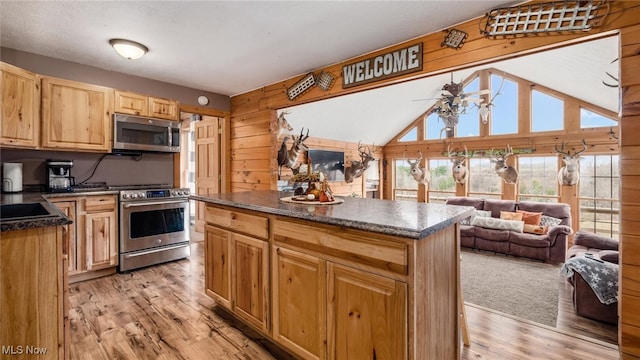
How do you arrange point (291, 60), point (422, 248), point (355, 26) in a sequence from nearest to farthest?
point (422, 248), point (355, 26), point (291, 60)

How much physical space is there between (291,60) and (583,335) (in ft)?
12.1

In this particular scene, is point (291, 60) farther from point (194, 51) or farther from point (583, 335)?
point (583, 335)

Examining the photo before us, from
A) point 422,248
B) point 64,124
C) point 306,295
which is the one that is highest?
point 64,124

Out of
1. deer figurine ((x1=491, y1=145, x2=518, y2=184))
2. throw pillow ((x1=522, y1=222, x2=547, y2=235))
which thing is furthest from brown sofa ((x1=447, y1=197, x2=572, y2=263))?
deer figurine ((x1=491, y1=145, x2=518, y2=184))

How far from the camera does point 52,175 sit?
322 cm

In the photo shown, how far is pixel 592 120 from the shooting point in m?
5.52

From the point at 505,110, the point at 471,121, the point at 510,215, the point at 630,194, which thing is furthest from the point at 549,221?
the point at 630,194

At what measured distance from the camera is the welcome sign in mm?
2672

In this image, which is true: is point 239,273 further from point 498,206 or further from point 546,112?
point 546,112

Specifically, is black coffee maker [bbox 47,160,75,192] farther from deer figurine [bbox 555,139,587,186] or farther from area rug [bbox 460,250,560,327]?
deer figurine [bbox 555,139,587,186]

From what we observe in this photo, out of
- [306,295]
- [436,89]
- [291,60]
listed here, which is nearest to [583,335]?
[306,295]

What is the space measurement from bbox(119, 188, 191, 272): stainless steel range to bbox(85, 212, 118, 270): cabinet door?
77 millimetres

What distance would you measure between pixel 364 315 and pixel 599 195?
6673 millimetres

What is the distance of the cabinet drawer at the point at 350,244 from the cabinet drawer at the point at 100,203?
257 cm
